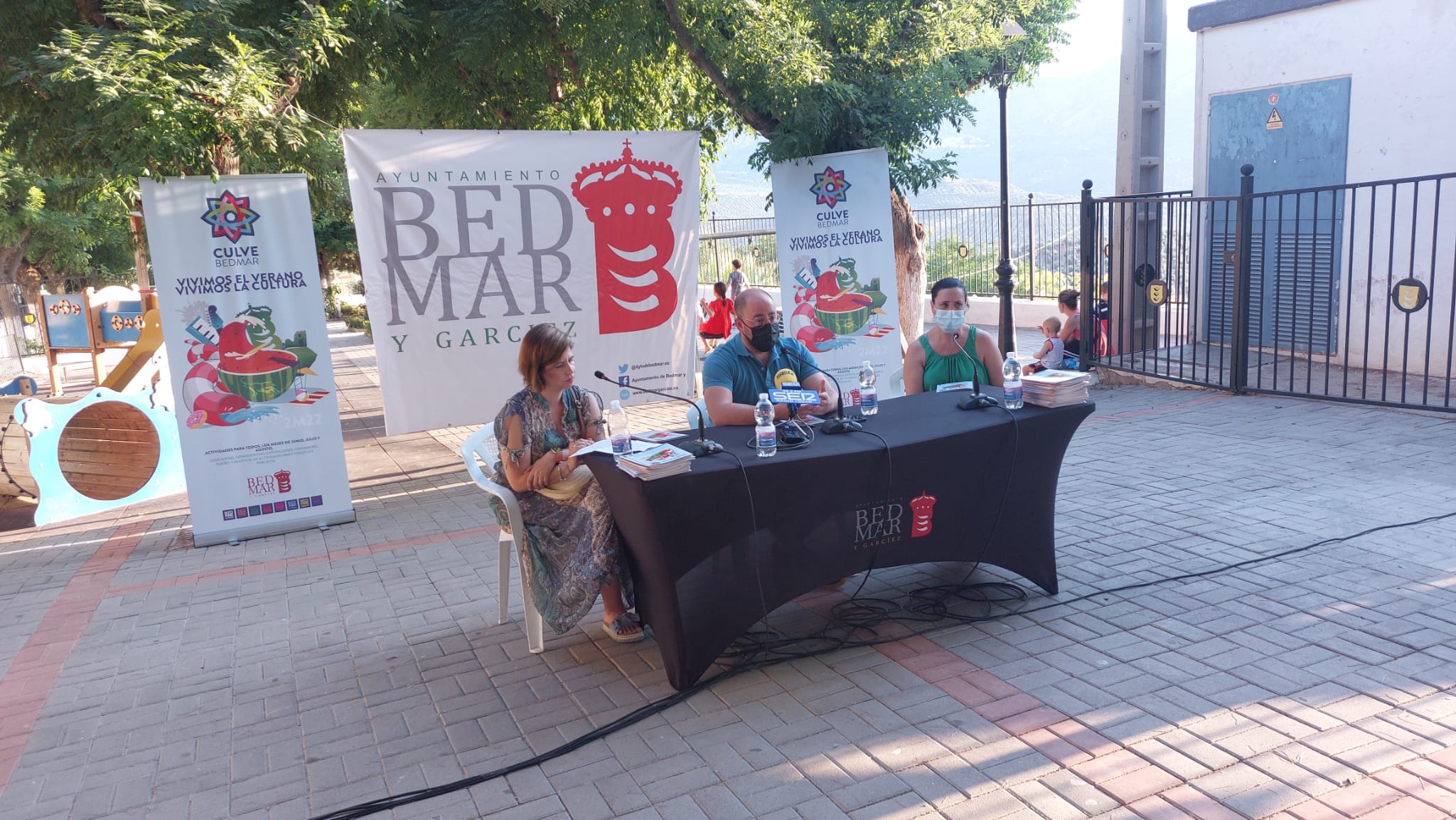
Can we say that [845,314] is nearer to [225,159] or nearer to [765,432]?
[765,432]

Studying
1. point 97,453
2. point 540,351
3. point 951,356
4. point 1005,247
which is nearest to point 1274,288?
point 1005,247

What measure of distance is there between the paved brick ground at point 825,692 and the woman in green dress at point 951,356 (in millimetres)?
1091

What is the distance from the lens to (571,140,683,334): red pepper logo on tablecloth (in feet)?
26.1

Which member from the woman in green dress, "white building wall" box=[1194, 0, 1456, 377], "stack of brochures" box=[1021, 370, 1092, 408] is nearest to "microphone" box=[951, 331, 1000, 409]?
"stack of brochures" box=[1021, 370, 1092, 408]

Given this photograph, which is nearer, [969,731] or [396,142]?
[969,731]

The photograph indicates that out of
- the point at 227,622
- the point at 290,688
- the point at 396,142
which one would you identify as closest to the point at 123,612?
the point at 227,622

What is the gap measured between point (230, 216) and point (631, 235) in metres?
2.96

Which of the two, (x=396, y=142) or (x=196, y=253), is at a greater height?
(x=396, y=142)

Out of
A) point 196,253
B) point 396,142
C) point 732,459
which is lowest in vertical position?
point 732,459

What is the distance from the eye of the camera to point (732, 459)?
4.11 meters

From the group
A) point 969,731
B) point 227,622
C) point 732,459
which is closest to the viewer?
point 969,731

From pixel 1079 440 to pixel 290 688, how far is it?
6.43 m

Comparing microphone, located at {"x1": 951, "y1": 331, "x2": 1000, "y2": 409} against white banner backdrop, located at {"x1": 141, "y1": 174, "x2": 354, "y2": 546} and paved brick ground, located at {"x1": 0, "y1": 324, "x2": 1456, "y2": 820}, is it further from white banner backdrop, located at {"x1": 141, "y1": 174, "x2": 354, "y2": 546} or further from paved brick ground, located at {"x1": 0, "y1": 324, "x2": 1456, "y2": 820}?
white banner backdrop, located at {"x1": 141, "y1": 174, "x2": 354, "y2": 546}

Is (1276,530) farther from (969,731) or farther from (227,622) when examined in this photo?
(227,622)
